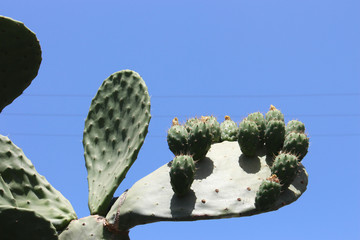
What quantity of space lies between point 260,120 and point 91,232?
1210mm

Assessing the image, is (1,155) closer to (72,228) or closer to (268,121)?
(72,228)

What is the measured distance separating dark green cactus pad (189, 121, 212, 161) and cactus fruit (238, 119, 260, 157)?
7.8 inches

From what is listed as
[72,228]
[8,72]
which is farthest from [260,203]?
[8,72]

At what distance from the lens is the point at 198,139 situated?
353cm

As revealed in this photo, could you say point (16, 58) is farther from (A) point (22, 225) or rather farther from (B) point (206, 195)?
(B) point (206, 195)

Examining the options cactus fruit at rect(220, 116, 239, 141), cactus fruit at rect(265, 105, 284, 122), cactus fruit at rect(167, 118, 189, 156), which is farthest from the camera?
cactus fruit at rect(220, 116, 239, 141)

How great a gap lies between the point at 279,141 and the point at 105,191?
3.53 feet

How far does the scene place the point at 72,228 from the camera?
3.41 metres

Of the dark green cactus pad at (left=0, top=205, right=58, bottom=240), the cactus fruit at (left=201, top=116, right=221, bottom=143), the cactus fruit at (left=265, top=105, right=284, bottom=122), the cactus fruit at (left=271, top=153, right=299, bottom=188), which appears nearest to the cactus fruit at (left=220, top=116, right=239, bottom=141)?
the cactus fruit at (left=201, top=116, right=221, bottom=143)

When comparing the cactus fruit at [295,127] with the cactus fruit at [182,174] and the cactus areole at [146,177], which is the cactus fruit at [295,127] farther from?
the cactus fruit at [182,174]

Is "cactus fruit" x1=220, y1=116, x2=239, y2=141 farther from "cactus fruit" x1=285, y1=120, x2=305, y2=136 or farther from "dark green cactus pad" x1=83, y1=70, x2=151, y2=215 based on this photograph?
"dark green cactus pad" x1=83, y1=70, x2=151, y2=215

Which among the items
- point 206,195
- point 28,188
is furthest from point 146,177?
point 28,188

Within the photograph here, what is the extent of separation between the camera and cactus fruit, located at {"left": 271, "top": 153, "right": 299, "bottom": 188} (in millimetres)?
3297

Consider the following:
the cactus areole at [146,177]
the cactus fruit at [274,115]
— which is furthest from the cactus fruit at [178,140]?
the cactus fruit at [274,115]
